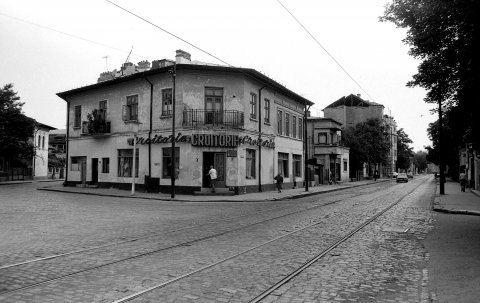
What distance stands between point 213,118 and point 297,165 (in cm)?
1317

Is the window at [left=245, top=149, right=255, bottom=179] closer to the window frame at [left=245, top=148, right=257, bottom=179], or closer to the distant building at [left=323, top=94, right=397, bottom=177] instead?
the window frame at [left=245, top=148, right=257, bottom=179]

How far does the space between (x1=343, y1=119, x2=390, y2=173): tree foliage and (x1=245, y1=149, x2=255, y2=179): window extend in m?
36.8

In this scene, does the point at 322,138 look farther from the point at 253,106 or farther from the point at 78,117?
the point at 78,117

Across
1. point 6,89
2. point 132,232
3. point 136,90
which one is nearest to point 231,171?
point 136,90

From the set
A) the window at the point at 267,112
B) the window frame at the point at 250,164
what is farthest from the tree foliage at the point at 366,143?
the window frame at the point at 250,164

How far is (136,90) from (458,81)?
911 inches

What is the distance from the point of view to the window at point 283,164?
33406 mm

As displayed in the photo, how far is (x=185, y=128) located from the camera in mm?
26516

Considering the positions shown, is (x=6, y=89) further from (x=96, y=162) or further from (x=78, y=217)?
(x=78, y=217)

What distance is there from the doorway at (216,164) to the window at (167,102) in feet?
13.6

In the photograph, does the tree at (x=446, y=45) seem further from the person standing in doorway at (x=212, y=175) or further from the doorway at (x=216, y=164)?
the doorway at (x=216, y=164)

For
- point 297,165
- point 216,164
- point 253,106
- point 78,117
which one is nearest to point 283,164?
point 297,165

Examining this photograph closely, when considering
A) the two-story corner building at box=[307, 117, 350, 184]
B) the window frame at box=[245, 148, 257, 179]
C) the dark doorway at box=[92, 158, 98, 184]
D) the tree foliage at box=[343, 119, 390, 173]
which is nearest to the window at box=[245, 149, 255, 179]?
the window frame at box=[245, 148, 257, 179]

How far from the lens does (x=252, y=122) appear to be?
28.9m
